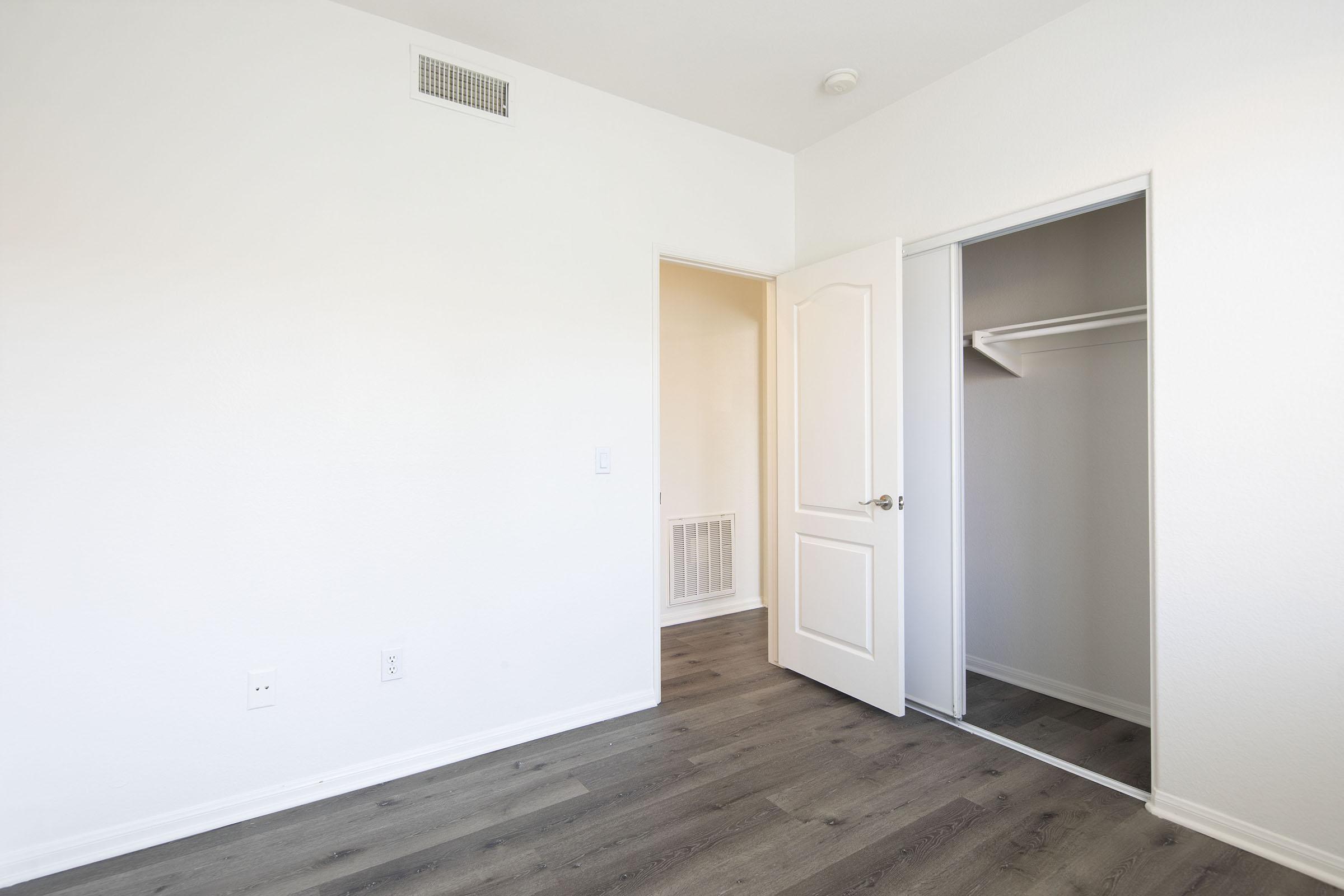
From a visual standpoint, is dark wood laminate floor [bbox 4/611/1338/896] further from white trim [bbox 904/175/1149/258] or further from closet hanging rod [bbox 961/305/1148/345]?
white trim [bbox 904/175/1149/258]

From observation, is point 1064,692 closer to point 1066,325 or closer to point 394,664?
point 1066,325

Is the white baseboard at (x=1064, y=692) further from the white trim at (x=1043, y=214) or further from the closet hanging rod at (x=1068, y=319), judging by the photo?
the white trim at (x=1043, y=214)

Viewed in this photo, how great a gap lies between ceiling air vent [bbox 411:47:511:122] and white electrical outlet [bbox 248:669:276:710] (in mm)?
2166

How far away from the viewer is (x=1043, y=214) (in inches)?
97.5

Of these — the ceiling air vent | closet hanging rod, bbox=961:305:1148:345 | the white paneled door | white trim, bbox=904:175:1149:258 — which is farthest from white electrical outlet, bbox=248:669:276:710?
white trim, bbox=904:175:1149:258

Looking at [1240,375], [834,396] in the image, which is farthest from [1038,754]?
[834,396]

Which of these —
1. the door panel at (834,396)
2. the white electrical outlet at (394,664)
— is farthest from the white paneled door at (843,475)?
the white electrical outlet at (394,664)

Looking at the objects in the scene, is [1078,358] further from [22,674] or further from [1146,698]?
[22,674]

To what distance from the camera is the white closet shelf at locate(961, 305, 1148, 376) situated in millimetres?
2674

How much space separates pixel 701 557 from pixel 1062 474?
231cm

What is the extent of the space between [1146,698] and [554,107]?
3.62 metres

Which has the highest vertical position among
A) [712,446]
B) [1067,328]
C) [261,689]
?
[1067,328]

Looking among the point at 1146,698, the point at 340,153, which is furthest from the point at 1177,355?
the point at 340,153

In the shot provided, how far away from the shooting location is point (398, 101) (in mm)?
2447
